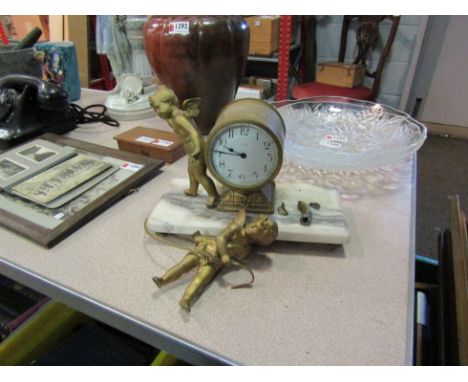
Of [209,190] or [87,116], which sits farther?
[87,116]

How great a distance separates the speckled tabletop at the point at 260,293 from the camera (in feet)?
Result: 1.25

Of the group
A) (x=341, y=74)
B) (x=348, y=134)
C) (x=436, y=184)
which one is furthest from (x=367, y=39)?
(x=348, y=134)

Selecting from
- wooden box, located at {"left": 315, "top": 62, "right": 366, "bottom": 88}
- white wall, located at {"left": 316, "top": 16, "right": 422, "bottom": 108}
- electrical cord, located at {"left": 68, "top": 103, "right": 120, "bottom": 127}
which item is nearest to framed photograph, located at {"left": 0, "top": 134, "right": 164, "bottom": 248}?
electrical cord, located at {"left": 68, "top": 103, "right": 120, "bottom": 127}

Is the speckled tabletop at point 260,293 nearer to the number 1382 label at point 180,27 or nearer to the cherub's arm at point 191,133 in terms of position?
the cherub's arm at point 191,133

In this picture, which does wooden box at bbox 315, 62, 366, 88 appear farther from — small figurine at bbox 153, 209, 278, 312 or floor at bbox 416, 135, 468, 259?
small figurine at bbox 153, 209, 278, 312

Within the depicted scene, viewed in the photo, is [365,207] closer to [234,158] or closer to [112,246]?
[234,158]

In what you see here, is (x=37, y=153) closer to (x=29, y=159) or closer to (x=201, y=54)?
(x=29, y=159)

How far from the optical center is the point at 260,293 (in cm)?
45

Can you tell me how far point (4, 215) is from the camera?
1.85 feet

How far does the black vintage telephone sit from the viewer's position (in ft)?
2.64

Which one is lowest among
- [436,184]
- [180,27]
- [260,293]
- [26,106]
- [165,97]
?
[436,184]

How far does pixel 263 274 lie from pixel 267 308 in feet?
0.19

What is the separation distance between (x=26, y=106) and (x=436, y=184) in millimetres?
1871

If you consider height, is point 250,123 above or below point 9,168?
above
